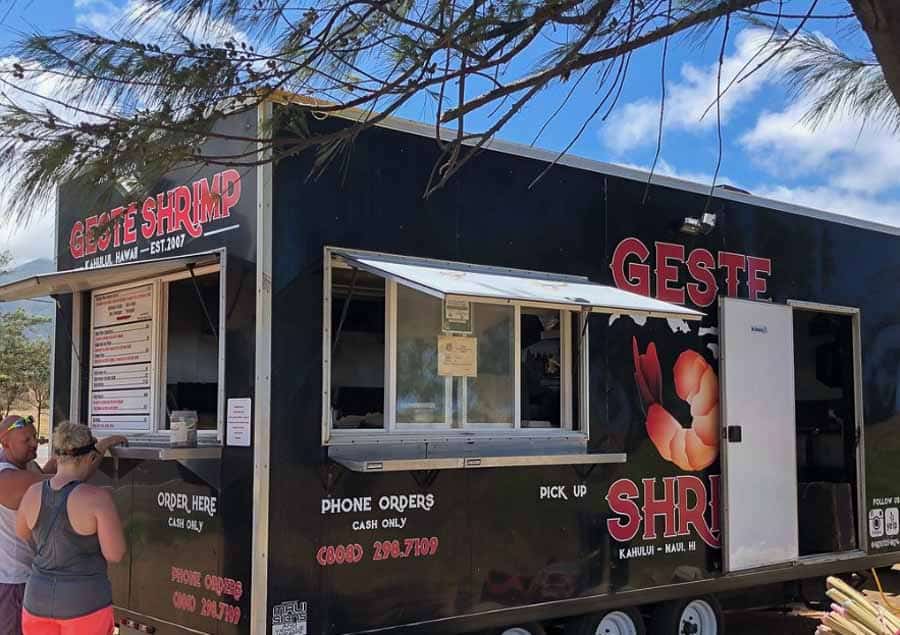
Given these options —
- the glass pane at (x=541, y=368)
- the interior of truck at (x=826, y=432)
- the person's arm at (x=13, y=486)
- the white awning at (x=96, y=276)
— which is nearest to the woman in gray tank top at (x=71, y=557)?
the person's arm at (x=13, y=486)

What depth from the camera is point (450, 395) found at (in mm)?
5207

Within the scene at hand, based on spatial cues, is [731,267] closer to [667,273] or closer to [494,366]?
[667,273]

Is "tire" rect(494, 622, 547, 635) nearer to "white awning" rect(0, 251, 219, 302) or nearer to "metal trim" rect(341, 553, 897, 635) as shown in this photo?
"metal trim" rect(341, 553, 897, 635)

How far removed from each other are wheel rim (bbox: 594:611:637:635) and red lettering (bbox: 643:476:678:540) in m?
0.48

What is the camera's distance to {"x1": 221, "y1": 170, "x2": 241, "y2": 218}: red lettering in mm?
4676

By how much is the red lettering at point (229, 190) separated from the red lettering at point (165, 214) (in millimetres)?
571

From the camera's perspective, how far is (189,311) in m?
5.61

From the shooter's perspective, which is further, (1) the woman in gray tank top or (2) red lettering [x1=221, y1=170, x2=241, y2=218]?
(2) red lettering [x1=221, y1=170, x2=241, y2=218]

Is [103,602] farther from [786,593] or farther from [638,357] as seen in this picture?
[786,593]

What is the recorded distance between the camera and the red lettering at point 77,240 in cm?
602

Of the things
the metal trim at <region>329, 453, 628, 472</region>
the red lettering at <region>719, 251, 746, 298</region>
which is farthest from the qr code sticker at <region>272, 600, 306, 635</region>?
the red lettering at <region>719, 251, 746, 298</region>

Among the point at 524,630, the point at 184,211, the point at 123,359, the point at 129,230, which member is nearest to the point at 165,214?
the point at 184,211

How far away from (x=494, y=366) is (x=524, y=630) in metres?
1.42

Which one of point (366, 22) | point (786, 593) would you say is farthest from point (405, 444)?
point (786, 593)
